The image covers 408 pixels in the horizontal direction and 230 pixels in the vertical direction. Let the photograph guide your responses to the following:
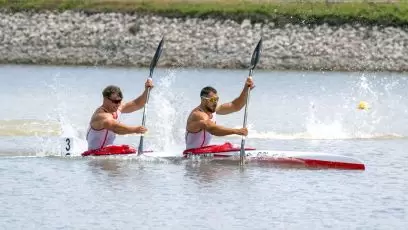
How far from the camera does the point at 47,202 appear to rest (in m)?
18.9

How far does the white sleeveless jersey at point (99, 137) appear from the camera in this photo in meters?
23.0

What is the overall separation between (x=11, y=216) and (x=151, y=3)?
44589mm

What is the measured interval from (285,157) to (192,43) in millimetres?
36135

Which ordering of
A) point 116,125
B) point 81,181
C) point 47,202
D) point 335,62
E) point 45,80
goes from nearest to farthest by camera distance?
point 47,202 < point 81,181 < point 116,125 < point 45,80 < point 335,62

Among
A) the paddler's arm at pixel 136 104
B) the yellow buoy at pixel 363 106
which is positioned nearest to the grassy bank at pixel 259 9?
the yellow buoy at pixel 363 106

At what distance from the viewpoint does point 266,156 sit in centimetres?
2267

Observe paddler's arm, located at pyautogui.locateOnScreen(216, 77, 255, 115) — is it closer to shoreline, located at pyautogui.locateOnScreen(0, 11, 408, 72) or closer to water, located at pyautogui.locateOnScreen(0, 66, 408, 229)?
water, located at pyautogui.locateOnScreen(0, 66, 408, 229)

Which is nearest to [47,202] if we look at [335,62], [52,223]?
[52,223]

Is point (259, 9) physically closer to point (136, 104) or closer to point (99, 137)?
point (136, 104)

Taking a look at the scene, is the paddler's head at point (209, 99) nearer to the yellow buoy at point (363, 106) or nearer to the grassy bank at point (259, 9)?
the yellow buoy at point (363, 106)

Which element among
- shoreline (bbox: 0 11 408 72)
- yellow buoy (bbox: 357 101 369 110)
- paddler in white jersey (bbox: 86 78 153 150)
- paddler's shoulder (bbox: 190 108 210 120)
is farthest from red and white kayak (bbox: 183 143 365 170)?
shoreline (bbox: 0 11 408 72)

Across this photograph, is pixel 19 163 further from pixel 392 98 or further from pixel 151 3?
pixel 151 3

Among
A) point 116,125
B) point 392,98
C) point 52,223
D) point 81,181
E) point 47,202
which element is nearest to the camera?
point 52,223

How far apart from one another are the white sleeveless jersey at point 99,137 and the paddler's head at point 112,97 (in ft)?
0.44
